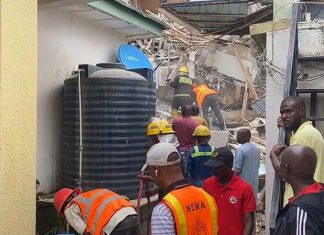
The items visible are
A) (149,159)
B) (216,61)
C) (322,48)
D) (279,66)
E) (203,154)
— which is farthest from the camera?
(216,61)

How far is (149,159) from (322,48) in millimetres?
2916

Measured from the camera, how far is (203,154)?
570cm

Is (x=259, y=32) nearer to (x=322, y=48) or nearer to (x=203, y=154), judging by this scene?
(x=322, y=48)

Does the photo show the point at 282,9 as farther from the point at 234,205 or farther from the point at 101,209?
the point at 101,209

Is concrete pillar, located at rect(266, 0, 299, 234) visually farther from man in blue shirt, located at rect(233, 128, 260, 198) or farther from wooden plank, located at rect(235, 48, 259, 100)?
wooden plank, located at rect(235, 48, 259, 100)

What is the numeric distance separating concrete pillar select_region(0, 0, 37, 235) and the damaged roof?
12.7ft

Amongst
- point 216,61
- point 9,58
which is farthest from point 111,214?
point 216,61

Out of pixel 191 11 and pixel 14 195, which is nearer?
pixel 14 195

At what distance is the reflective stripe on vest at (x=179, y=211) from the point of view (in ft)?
8.32

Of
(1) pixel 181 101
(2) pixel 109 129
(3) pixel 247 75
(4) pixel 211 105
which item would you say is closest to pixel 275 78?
(2) pixel 109 129

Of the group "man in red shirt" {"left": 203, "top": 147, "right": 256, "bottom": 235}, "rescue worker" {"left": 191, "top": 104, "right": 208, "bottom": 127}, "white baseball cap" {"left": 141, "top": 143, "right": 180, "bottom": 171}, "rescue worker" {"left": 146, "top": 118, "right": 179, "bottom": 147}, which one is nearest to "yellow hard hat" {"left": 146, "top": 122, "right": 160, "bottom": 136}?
"rescue worker" {"left": 146, "top": 118, "right": 179, "bottom": 147}

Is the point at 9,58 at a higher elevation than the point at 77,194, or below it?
higher

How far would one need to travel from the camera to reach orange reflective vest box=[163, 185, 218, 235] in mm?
2547

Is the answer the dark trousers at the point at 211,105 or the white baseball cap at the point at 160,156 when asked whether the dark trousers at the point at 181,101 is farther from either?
the white baseball cap at the point at 160,156
